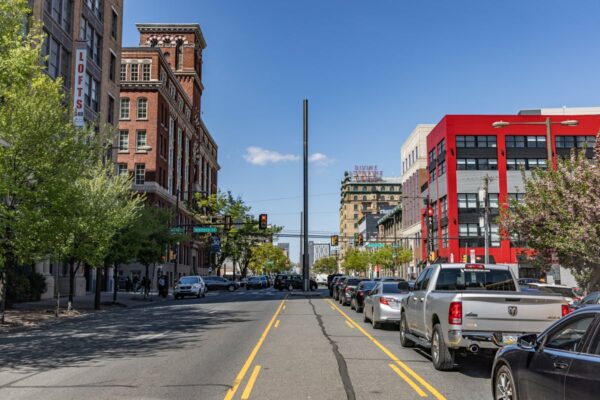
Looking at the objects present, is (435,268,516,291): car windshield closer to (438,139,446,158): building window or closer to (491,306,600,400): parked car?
(491,306,600,400): parked car

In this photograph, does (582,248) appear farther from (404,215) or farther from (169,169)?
(404,215)

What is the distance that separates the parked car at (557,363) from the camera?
486 centimetres

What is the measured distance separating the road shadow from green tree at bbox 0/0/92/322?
3.29 meters

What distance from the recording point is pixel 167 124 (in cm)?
6825

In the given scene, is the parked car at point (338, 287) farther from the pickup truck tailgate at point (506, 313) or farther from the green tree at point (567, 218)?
the pickup truck tailgate at point (506, 313)

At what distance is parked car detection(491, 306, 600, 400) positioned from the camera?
15.9 ft

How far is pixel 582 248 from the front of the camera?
20.7 metres

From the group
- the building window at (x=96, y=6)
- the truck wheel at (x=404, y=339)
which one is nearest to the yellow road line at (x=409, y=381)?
the truck wheel at (x=404, y=339)

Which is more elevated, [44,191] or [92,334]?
[44,191]

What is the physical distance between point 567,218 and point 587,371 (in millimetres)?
18839

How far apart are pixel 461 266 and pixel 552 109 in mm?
72363

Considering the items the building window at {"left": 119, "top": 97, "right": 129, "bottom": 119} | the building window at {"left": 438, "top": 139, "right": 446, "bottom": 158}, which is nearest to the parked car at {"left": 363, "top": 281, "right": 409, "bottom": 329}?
the building window at {"left": 119, "top": 97, "right": 129, "bottom": 119}

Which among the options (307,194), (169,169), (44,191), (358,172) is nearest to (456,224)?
(307,194)

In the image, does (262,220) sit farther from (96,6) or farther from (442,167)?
(442,167)
